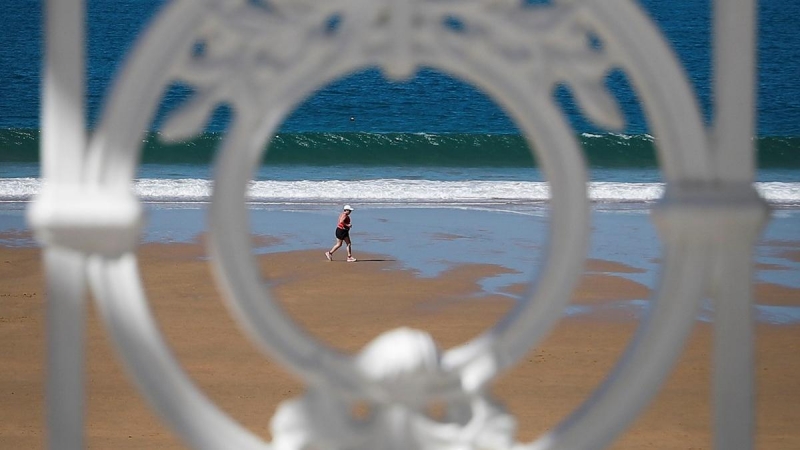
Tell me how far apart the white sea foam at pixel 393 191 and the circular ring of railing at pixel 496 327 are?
14.2m

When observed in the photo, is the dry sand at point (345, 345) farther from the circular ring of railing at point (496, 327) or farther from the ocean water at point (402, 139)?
the ocean water at point (402, 139)

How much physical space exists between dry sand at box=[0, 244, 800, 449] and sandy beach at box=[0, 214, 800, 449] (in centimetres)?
1

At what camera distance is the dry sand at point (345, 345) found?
5828 mm

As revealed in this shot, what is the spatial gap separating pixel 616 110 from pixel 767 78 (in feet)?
106

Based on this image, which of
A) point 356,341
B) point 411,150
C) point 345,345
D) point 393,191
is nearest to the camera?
point 345,345

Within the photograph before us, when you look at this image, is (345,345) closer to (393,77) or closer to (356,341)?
(356,341)

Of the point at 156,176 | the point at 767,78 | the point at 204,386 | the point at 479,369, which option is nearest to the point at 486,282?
the point at 204,386

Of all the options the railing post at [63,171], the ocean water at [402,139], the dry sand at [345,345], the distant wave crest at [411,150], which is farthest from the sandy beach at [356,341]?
the distant wave crest at [411,150]

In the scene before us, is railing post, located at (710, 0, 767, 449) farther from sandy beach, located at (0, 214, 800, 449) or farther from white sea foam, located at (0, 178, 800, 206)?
white sea foam, located at (0, 178, 800, 206)

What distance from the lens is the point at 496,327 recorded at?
1.29m

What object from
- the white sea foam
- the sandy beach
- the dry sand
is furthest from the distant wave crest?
the dry sand

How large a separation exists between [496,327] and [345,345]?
21.0 feet

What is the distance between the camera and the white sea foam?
15766mm

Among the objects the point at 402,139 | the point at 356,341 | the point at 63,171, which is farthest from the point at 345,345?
the point at 402,139
